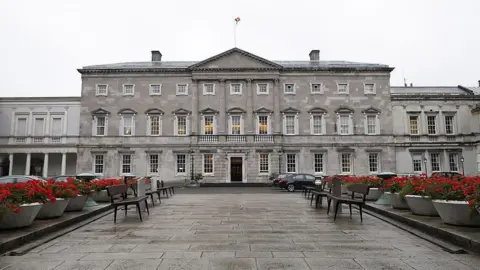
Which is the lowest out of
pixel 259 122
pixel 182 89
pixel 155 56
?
pixel 259 122

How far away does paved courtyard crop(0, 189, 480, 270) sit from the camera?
5953 millimetres

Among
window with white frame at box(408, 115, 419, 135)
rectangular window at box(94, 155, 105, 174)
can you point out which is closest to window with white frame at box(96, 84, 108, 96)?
rectangular window at box(94, 155, 105, 174)

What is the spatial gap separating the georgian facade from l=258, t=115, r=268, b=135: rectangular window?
0.11m

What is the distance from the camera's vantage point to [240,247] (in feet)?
23.4

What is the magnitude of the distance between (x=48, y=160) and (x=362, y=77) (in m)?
37.6

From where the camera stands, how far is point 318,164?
38.9 m

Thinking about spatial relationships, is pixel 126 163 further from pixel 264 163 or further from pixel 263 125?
pixel 263 125

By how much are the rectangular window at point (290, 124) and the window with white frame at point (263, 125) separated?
7.01 ft

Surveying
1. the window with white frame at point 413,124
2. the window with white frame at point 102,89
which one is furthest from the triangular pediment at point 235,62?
the window with white frame at point 413,124

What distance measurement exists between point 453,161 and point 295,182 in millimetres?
23062

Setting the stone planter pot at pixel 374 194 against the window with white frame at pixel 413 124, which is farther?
the window with white frame at pixel 413 124

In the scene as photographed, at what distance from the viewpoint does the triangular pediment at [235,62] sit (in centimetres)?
3962

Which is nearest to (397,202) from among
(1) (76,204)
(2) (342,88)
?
(1) (76,204)

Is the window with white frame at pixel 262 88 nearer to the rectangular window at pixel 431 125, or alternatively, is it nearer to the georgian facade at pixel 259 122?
the georgian facade at pixel 259 122
